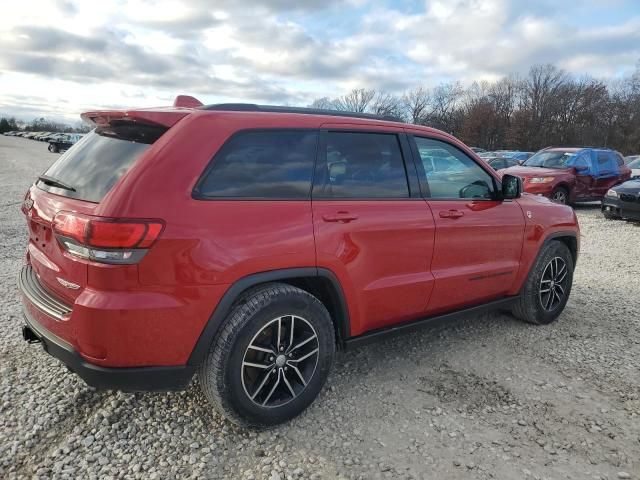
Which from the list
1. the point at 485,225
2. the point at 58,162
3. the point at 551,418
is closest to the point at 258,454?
the point at 551,418

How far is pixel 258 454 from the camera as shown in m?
2.65

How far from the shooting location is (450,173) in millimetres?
3797

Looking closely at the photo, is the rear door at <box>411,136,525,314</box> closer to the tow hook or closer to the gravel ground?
the gravel ground

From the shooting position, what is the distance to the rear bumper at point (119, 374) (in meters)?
2.41

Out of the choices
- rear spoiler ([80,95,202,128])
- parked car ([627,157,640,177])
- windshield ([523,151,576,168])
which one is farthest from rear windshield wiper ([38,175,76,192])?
parked car ([627,157,640,177])

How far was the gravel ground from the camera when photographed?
→ 8.39 feet

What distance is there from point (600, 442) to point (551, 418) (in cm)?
29

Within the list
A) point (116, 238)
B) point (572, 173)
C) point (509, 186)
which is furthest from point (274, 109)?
point (572, 173)

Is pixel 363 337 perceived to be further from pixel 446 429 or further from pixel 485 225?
pixel 485 225

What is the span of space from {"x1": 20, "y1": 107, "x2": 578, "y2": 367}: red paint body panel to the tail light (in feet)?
→ 0.11

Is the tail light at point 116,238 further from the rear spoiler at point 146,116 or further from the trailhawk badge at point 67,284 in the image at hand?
the rear spoiler at point 146,116

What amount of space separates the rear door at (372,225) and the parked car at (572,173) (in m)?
9.80

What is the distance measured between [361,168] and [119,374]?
6.10ft

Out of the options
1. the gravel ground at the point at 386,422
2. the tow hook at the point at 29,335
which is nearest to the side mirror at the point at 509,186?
the gravel ground at the point at 386,422
